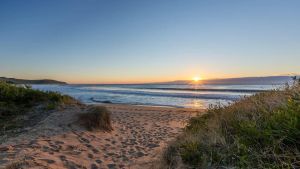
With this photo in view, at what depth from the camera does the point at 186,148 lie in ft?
12.8

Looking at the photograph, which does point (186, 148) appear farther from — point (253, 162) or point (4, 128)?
point (4, 128)

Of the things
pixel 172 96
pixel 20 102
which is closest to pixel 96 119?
pixel 20 102

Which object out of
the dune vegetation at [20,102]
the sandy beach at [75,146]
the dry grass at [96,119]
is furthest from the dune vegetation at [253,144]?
the dune vegetation at [20,102]

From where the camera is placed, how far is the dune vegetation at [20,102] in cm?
925

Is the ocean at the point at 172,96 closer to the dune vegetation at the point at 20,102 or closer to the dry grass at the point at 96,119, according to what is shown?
the dry grass at the point at 96,119

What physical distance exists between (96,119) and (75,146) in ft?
7.63

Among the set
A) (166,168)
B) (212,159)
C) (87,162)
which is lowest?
(87,162)

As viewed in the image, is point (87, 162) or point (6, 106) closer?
point (87, 162)

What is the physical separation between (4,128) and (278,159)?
742 cm

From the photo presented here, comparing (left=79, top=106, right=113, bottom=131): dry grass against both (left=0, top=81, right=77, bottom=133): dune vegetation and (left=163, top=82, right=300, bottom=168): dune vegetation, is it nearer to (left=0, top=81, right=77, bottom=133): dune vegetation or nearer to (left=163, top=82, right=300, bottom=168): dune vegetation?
(left=0, top=81, right=77, bottom=133): dune vegetation

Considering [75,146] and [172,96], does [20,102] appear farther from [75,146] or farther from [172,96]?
[172,96]

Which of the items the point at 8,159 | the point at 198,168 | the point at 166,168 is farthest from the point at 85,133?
the point at 198,168

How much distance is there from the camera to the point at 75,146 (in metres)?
7.13

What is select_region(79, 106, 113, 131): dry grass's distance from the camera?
9039mm
